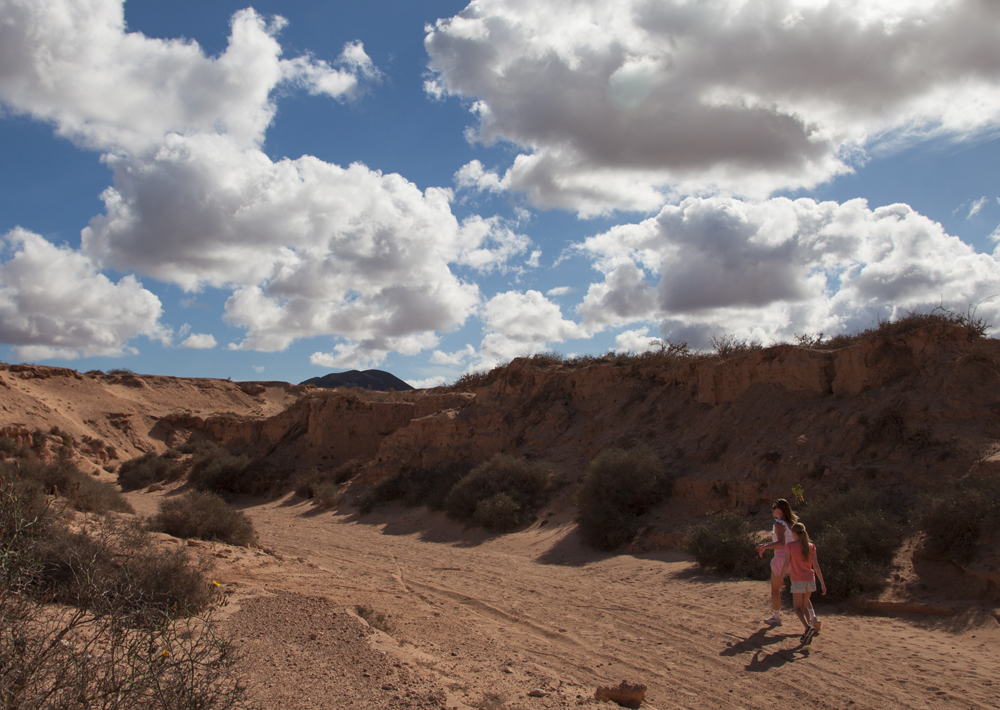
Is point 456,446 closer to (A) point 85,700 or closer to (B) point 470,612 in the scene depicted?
(B) point 470,612

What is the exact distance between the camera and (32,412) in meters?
32.2

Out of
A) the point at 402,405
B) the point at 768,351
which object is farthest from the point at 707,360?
the point at 402,405

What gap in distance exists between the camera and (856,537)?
7941 millimetres

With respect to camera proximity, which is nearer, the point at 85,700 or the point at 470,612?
the point at 85,700

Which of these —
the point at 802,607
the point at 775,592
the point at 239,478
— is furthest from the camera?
the point at 239,478

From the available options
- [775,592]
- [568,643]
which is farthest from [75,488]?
[775,592]

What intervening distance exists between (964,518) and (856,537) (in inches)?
47.6

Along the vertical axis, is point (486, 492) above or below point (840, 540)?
below

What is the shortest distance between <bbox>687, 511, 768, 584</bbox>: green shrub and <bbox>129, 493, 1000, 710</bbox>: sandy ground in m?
0.31

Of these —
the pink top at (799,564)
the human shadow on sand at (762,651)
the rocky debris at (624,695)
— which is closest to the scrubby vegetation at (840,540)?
the pink top at (799,564)

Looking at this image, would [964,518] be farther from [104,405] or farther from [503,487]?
[104,405]

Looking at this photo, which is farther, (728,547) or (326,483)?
(326,483)

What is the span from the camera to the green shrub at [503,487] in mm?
14305

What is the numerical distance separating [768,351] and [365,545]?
9870 mm
